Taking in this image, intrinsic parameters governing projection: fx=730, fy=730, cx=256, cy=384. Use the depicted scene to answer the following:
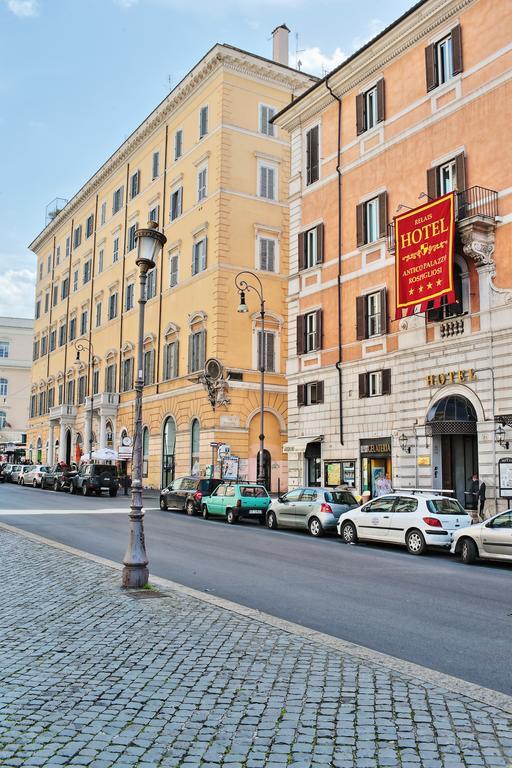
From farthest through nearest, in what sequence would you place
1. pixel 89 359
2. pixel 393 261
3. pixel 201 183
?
pixel 89 359 < pixel 201 183 < pixel 393 261

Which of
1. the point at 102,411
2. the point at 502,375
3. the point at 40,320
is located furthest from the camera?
the point at 40,320

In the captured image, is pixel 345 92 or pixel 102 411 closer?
pixel 345 92

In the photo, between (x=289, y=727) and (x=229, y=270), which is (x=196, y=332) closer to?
(x=229, y=270)

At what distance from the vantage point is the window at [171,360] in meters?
45.8

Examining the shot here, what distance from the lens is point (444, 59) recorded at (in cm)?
2683

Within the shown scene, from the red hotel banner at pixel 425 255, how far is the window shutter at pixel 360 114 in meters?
5.95

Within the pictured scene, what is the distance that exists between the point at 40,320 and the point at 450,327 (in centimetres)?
6119

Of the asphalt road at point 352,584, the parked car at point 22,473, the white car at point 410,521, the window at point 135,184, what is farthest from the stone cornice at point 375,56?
the parked car at point 22,473

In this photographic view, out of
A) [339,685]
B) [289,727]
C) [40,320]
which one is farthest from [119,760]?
[40,320]

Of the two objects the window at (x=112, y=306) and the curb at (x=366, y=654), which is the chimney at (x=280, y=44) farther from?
the curb at (x=366, y=654)

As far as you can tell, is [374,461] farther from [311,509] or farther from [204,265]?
[204,265]

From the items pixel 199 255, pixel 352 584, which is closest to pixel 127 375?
pixel 199 255

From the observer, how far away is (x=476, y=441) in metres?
25.5

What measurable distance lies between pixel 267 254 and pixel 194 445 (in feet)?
40.3
